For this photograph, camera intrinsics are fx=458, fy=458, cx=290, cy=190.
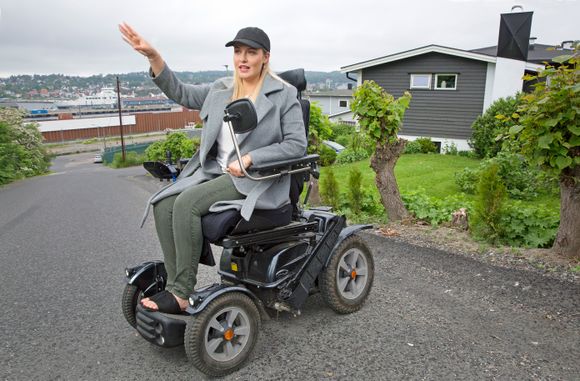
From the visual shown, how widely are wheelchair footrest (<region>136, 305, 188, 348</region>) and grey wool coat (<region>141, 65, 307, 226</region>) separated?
0.73 m

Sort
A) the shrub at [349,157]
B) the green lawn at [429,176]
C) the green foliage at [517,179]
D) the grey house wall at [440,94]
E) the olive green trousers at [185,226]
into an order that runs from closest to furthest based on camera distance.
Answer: the olive green trousers at [185,226], the green foliage at [517,179], the green lawn at [429,176], the shrub at [349,157], the grey house wall at [440,94]

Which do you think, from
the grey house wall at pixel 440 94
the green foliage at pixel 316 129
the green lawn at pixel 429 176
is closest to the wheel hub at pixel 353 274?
the green lawn at pixel 429 176

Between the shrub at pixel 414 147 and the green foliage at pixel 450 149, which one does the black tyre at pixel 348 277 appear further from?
the green foliage at pixel 450 149

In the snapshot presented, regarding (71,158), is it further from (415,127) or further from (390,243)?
(390,243)

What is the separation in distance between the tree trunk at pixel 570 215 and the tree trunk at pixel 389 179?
83.6 inches

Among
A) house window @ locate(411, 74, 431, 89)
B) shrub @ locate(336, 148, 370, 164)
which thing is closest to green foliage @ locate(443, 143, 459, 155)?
house window @ locate(411, 74, 431, 89)

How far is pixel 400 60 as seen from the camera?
21.7 m

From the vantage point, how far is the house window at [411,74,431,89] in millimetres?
21656

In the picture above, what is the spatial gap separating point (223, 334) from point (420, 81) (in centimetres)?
2101

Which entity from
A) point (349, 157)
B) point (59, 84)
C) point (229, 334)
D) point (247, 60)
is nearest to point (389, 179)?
point (247, 60)

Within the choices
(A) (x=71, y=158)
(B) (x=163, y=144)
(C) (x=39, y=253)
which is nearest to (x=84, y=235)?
(C) (x=39, y=253)

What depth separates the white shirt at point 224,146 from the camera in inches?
126

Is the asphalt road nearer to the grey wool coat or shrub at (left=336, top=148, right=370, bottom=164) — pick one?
the grey wool coat

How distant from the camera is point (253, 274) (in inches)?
125
